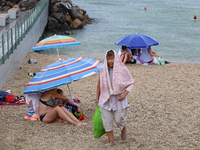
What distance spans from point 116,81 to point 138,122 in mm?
1659

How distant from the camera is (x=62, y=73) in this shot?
5.13 metres

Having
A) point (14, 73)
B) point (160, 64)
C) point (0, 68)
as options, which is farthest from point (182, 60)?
point (0, 68)

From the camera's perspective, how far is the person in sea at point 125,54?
35.1ft

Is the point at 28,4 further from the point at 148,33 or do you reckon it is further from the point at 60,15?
the point at 148,33

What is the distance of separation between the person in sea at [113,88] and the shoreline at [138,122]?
526 mm

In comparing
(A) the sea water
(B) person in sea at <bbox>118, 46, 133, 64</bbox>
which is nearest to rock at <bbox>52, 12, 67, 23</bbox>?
(A) the sea water

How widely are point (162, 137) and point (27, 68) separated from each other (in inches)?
254

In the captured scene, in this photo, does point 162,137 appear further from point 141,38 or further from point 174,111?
point 141,38

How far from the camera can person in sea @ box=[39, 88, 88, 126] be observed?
5137mm

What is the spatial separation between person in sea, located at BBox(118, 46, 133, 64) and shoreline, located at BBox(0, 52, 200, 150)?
207 cm

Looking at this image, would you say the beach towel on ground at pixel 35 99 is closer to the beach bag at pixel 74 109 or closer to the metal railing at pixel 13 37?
the beach bag at pixel 74 109

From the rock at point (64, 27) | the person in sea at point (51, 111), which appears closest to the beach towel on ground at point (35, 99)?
the person in sea at point (51, 111)

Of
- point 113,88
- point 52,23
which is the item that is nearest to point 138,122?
point 113,88

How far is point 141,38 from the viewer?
34.7ft
